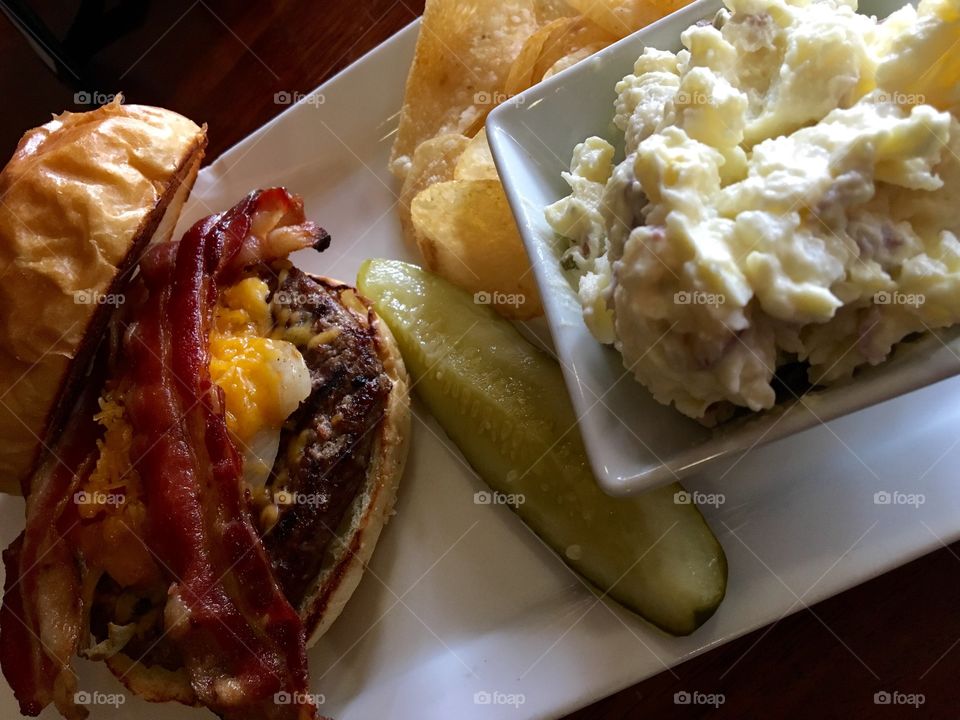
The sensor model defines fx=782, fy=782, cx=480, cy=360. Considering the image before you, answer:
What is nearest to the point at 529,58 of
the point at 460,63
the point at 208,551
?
the point at 460,63

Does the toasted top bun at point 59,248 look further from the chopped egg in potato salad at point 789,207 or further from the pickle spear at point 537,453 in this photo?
the chopped egg in potato salad at point 789,207

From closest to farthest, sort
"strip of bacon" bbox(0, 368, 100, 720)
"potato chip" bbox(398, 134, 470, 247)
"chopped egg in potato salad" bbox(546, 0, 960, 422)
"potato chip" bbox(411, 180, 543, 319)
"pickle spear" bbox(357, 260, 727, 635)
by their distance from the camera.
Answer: "chopped egg in potato salad" bbox(546, 0, 960, 422), "pickle spear" bbox(357, 260, 727, 635), "strip of bacon" bbox(0, 368, 100, 720), "potato chip" bbox(411, 180, 543, 319), "potato chip" bbox(398, 134, 470, 247)

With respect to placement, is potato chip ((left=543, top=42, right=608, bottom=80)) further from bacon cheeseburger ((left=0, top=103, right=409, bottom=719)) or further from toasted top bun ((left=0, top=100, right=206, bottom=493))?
toasted top bun ((left=0, top=100, right=206, bottom=493))

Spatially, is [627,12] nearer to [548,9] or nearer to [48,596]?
[548,9]

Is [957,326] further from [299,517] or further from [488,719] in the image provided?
[299,517]

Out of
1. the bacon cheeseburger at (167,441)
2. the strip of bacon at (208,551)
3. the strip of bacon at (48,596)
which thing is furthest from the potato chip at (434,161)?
the strip of bacon at (48,596)

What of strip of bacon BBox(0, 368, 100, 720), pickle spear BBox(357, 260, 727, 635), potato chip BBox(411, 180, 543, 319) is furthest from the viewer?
potato chip BBox(411, 180, 543, 319)

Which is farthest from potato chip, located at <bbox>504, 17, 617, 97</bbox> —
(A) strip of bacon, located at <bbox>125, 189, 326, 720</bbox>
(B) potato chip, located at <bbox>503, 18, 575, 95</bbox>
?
(A) strip of bacon, located at <bbox>125, 189, 326, 720</bbox>
